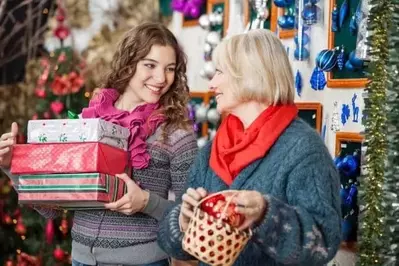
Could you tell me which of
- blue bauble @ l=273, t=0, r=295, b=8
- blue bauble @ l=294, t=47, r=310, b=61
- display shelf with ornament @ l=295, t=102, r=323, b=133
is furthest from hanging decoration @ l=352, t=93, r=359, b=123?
blue bauble @ l=273, t=0, r=295, b=8

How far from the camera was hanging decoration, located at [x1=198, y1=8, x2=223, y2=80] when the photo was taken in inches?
180

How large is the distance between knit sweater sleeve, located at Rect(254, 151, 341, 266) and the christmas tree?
7.93 ft

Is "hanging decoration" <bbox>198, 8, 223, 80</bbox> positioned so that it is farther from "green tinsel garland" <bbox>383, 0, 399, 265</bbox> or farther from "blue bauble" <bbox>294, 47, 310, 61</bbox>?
"green tinsel garland" <bbox>383, 0, 399, 265</bbox>

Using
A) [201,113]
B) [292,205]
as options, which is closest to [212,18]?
[201,113]

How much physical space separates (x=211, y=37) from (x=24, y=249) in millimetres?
1561

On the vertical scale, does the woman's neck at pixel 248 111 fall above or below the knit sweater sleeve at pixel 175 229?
above

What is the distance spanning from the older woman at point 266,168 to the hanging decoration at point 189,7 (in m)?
2.57

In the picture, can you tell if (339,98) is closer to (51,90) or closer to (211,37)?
(211,37)

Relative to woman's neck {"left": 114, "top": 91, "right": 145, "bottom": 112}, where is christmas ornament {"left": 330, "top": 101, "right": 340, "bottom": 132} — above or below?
below

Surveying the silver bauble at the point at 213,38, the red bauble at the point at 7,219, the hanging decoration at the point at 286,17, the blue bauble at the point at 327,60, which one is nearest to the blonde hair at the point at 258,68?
the blue bauble at the point at 327,60

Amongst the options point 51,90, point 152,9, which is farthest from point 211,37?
point 152,9

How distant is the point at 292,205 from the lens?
2.19m

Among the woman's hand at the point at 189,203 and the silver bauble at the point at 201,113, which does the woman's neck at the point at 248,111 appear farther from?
the silver bauble at the point at 201,113

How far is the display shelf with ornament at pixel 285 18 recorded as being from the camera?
382 cm
